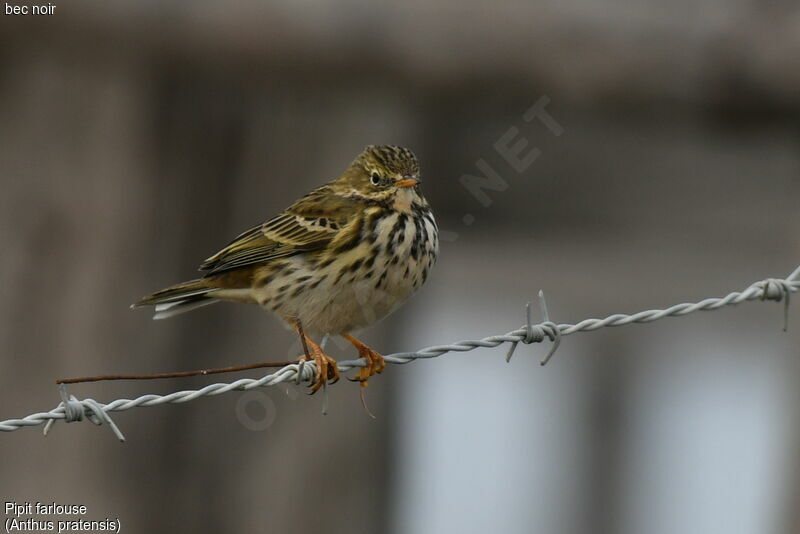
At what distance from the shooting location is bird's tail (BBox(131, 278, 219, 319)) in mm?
6445

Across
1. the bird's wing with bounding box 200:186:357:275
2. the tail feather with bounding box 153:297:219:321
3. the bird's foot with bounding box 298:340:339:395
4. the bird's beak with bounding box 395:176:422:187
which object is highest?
the bird's beak with bounding box 395:176:422:187

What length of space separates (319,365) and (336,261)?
1.62 ft

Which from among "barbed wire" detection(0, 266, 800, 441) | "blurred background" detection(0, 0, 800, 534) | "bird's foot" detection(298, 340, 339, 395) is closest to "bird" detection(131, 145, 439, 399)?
"bird's foot" detection(298, 340, 339, 395)

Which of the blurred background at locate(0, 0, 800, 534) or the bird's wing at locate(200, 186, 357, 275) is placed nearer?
the bird's wing at locate(200, 186, 357, 275)

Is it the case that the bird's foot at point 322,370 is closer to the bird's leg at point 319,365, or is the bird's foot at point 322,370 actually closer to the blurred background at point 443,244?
the bird's leg at point 319,365

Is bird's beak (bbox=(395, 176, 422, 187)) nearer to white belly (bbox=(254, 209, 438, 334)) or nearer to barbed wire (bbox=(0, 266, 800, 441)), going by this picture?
white belly (bbox=(254, 209, 438, 334))

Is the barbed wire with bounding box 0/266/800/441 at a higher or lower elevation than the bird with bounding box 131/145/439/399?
lower

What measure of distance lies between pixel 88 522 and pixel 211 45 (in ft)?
8.74

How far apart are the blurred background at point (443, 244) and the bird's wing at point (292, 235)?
2.41ft

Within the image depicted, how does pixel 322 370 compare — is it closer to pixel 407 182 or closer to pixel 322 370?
pixel 322 370

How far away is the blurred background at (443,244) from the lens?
695 cm

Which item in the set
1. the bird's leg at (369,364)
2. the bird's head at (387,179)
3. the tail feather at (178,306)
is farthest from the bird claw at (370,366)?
the tail feather at (178,306)

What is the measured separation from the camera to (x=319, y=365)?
6016mm

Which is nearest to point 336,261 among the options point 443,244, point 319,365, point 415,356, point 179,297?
point 319,365
